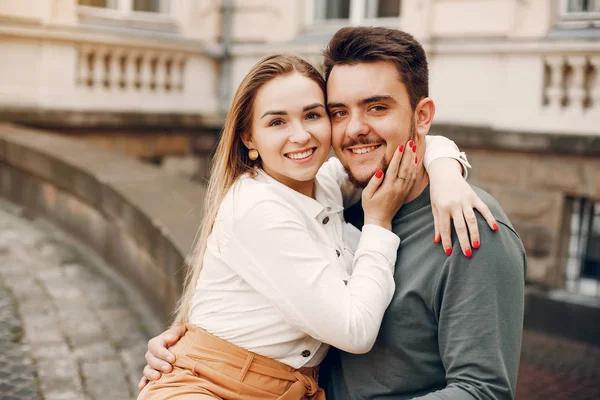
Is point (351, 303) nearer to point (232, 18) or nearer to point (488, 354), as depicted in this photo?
point (488, 354)

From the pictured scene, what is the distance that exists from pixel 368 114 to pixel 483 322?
87 centimetres

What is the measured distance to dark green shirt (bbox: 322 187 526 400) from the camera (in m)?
1.97

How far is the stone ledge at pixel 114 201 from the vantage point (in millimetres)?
4453

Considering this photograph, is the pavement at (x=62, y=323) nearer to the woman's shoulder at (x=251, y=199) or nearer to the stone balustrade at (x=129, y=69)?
the woman's shoulder at (x=251, y=199)

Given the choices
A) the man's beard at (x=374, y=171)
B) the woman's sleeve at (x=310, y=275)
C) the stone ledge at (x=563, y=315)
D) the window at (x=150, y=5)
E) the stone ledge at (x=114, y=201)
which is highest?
the window at (x=150, y=5)

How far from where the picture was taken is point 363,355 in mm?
2305

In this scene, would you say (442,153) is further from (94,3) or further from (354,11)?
(94,3)

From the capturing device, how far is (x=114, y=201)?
203 inches

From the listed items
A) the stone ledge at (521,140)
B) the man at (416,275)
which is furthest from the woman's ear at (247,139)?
the stone ledge at (521,140)

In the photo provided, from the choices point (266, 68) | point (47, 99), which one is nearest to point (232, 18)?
point (47, 99)

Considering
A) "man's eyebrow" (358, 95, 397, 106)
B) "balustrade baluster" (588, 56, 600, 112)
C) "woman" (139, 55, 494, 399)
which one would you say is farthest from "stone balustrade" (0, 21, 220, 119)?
"man's eyebrow" (358, 95, 397, 106)

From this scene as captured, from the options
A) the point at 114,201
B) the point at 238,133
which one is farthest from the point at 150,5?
the point at 238,133

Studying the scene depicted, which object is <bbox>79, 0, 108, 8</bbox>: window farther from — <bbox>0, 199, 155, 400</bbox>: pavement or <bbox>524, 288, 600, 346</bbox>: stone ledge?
<bbox>524, 288, 600, 346</bbox>: stone ledge

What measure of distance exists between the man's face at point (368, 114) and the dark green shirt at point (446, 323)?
23 cm
